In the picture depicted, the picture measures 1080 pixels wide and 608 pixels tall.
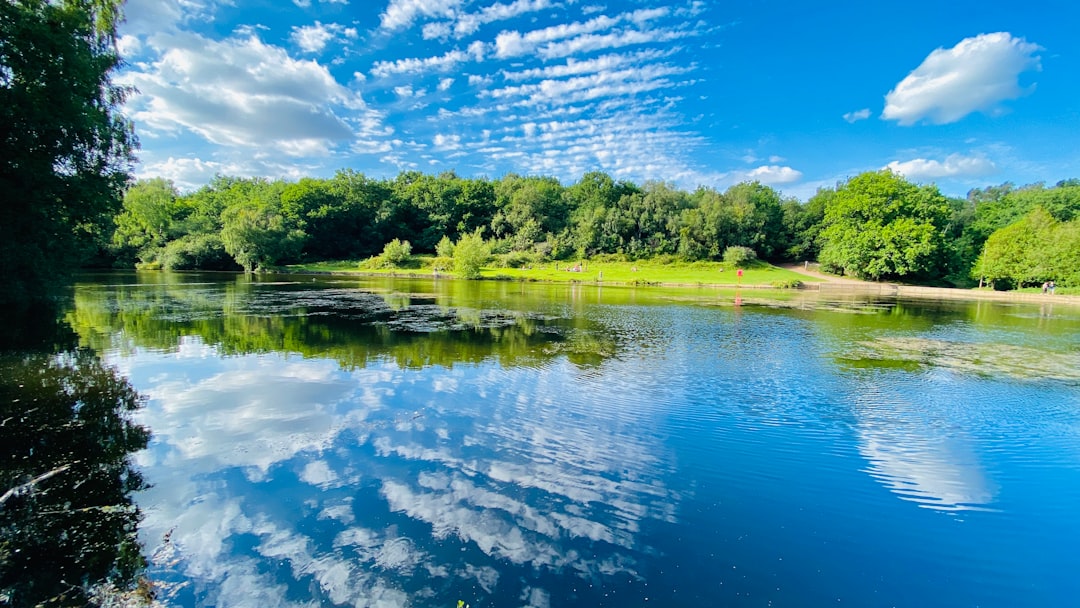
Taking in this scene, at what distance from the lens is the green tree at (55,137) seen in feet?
46.8

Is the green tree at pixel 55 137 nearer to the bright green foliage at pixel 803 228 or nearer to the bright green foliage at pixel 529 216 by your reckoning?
the bright green foliage at pixel 529 216

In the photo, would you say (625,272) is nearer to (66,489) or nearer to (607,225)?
(607,225)

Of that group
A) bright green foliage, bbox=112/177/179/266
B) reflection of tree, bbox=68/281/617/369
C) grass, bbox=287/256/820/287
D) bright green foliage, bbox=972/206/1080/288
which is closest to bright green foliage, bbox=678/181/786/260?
grass, bbox=287/256/820/287

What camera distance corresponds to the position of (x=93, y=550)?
480 centimetres

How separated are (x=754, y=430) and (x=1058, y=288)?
5653 centimetres

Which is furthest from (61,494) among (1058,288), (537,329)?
Answer: (1058,288)

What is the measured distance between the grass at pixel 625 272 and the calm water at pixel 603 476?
131 ft

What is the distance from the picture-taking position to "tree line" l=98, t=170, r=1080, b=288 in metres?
55.4

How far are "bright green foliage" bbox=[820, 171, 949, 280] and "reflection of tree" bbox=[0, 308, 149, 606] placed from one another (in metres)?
66.3

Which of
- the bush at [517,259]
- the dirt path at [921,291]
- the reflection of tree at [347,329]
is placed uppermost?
the bush at [517,259]

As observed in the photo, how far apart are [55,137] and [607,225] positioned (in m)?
66.1

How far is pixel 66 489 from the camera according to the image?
596cm

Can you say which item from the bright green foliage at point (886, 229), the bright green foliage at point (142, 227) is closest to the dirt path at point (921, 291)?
the bright green foliage at point (886, 229)

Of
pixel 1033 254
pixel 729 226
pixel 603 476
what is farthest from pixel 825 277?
pixel 603 476
